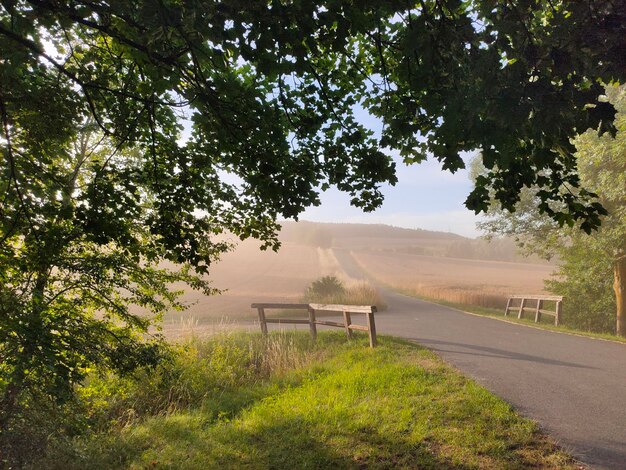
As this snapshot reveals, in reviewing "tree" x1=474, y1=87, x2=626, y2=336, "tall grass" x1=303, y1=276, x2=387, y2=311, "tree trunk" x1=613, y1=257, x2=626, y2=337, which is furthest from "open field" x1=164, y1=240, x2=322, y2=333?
"tree trunk" x1=613, y1=257, x2=626, y2=337

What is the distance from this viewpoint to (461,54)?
326 cm

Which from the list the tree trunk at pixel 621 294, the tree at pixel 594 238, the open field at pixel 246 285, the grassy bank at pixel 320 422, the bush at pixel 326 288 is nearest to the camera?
the grassy bank at pixel 320 422

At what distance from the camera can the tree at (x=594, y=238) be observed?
1280 centimetres

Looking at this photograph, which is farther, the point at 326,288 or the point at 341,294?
the point at 326,288

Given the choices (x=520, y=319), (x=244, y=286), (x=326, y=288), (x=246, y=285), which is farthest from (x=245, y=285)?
(x=520, y=319)

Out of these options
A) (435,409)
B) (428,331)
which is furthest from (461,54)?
(428,331)

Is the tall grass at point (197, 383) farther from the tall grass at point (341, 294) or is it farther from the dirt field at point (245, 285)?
the tall grass at point (341, 294)

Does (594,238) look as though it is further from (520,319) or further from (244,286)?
(244,286)

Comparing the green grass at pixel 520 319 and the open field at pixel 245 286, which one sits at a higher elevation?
the open field at pixel 245 286

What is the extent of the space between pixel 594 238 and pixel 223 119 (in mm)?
15181

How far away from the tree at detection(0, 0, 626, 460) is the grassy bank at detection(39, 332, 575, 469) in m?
1.57

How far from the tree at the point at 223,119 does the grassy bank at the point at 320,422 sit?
1.57 m

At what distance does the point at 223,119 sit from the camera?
3943mm

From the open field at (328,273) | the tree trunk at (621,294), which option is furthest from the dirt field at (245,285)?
the tree trunk at (621,294)
